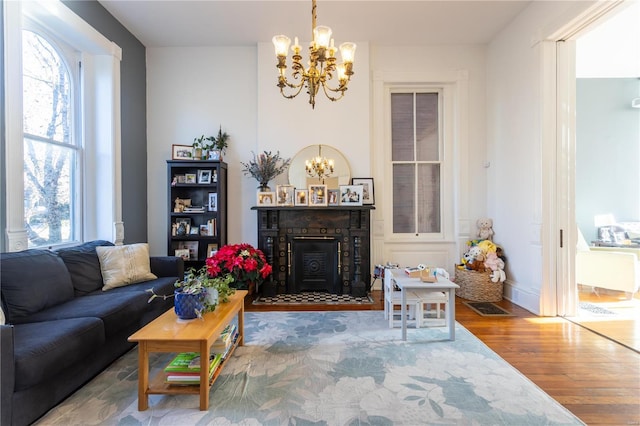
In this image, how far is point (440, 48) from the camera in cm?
485

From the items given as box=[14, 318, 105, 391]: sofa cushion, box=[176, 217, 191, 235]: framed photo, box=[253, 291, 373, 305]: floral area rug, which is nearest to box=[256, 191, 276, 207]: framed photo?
box=[176, 217, 191, 235]: framed photo

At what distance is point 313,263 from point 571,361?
2.93m

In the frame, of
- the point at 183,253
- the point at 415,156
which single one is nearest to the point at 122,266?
the point at 183,253

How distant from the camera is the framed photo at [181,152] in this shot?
4.59 metres

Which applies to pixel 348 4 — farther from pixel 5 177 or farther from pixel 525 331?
pixel 525 331

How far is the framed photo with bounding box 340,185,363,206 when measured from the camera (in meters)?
4.57

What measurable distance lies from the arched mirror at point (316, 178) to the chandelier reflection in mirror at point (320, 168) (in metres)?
0.03

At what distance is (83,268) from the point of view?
2.94 m

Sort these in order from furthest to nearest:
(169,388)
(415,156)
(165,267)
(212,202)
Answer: (415,156) < (212,202) < (165,267) < (169,388)

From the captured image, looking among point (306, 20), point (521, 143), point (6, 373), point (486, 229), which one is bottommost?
point (6, 373)

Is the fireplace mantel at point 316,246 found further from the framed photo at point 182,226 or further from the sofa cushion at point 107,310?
the sofa cushion at point 107,310

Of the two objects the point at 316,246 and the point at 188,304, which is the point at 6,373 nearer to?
the point at 188,304

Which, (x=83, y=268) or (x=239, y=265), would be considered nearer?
(x=83, y=268)

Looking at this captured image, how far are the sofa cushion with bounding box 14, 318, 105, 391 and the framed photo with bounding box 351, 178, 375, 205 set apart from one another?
11.2 ft
